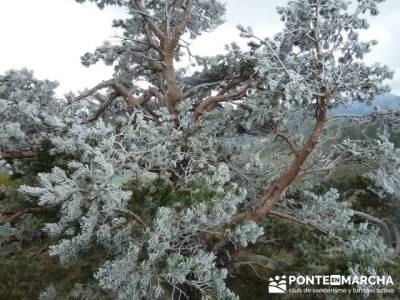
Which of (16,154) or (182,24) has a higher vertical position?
(182,24)

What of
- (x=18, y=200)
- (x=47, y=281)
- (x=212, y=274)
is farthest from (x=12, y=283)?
(x=212, y=274)

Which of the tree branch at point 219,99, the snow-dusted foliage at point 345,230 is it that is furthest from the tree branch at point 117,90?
the snow-dusted foliage at point 345,230

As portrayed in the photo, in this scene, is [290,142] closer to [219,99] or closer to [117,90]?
[219,99]

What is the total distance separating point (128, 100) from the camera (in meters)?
10.6

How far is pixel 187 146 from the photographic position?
8.66 m

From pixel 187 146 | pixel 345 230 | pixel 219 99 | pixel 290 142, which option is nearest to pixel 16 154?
pixel 187 146

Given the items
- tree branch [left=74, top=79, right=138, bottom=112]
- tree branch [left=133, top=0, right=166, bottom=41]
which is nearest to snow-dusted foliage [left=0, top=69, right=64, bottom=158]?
tree branch [left=74, top=79, right=138, bottom=112]

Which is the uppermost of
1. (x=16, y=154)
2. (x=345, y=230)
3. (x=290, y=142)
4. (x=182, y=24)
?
(x=182, y=24)

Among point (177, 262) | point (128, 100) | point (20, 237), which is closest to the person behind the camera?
point (177, 262)

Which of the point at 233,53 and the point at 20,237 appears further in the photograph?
the point at 233,53

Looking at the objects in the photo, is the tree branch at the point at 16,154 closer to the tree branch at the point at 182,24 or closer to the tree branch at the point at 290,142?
the tree branch at the point at 182,24

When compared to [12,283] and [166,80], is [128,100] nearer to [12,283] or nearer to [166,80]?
[166,80]

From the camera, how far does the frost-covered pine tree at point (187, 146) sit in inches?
227

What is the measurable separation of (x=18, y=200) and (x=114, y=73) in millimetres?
5344
